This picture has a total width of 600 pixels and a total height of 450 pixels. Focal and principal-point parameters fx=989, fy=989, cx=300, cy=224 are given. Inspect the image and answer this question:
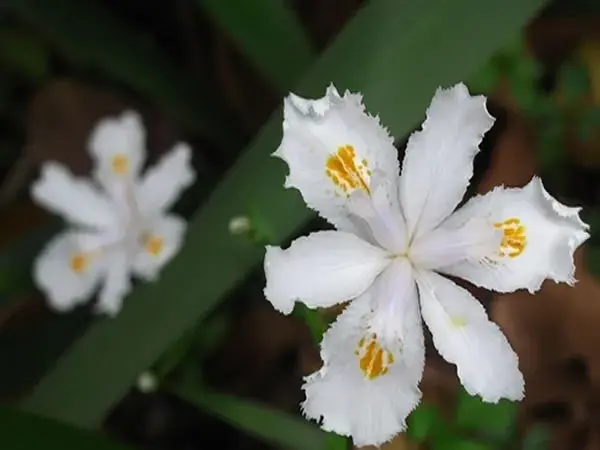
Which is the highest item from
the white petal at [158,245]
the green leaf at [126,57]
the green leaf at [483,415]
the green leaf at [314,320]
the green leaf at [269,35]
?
the green leaf at [126,57]

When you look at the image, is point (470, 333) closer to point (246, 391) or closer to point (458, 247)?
point (458, 247)

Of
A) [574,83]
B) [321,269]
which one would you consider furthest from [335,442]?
[574,83]

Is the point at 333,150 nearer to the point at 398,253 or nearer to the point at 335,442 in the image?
the point at 398,253

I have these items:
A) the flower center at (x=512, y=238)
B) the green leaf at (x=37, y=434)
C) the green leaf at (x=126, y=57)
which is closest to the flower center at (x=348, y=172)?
the flower center at (x=512, y=238)

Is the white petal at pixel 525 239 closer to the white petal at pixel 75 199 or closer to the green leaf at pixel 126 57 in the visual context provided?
the white petal at pixel 75 199

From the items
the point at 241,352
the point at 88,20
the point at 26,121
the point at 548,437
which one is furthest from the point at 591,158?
the point at 26,121

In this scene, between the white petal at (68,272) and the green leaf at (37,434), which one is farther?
→ the white petal at (68,272)

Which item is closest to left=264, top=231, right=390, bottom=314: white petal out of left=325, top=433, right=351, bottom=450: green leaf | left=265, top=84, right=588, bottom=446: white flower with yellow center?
left=265, top=84, right=588, bottom=446: white flower with yellow center
